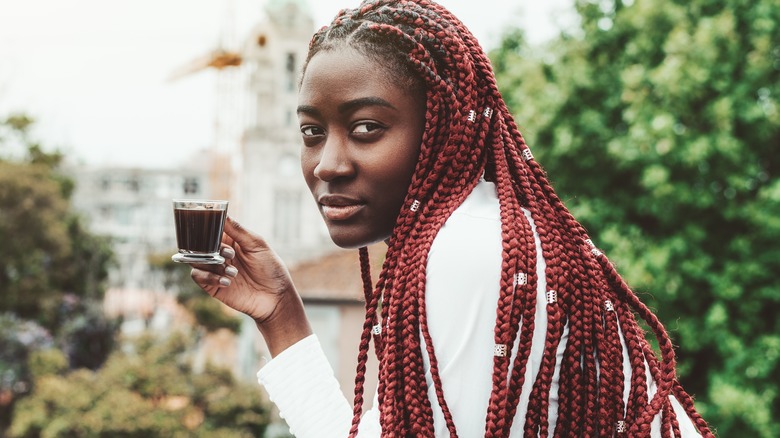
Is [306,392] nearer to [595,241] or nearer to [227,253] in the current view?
[227,253]

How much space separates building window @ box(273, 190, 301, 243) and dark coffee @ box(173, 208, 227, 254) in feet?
191

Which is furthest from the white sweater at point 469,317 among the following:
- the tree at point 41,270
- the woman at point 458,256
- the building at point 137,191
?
the building at point 137,191

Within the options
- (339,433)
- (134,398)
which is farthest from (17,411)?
(339,433)

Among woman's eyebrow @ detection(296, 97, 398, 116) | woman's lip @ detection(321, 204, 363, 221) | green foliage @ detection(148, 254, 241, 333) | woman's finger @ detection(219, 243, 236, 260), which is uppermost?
woman's eyebrow @ detection(296, 97, 398, 116)

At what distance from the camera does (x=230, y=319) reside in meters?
20.8

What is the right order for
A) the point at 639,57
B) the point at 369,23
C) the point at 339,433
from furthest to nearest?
the point at 639,57
the point at 339,433
the point at 369,23

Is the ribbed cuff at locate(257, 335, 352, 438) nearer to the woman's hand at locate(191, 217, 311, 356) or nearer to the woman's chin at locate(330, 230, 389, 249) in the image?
the woman's hand at locate(191, 217, 311, 356)

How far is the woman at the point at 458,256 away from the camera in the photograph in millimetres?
1469

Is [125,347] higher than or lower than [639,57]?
lower

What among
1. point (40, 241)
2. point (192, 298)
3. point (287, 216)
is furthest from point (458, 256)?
point (287, 216)

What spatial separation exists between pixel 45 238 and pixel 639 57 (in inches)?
566

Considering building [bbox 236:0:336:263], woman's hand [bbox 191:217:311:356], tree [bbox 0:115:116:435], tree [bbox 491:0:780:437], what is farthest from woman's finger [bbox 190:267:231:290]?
building [bbox 236:0:336:263]

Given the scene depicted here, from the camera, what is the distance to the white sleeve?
204cm

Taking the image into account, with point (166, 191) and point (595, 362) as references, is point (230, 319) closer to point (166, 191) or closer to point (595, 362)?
point (595, 362)
